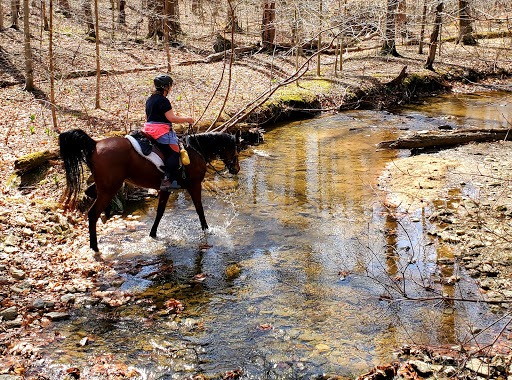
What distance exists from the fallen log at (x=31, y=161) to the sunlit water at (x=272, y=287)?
2.30 meters

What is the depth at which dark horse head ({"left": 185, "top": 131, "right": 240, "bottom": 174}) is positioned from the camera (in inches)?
354

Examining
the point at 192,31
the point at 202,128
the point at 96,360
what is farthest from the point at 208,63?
the point at 96,360

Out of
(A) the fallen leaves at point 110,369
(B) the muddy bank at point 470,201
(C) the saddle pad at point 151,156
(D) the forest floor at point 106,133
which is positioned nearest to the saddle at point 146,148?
(C) the saddle pad at point 151,156

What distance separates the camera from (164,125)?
27.1 ft

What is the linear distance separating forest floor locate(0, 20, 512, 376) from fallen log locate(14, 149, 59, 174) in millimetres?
156

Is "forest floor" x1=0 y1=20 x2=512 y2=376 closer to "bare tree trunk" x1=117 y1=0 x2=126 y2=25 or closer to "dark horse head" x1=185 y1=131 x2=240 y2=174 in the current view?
"dark horse head" x1=185 y1=131 x2=240 y2=174

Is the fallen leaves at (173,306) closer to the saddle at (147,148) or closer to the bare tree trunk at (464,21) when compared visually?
the saddle at (147,148)

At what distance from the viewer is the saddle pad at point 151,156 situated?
817 centimetres

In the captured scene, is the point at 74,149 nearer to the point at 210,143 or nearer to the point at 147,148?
the point at 147,148

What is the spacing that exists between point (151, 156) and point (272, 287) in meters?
3.27

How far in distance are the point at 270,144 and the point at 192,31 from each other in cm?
1749

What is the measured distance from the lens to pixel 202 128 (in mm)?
14398

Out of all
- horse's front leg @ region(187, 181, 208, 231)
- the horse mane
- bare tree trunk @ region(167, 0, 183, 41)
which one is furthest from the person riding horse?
bare tree trunk @ region(167, 0, 183, 41)

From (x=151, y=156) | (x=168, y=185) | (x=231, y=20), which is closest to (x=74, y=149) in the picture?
(x=151, y=156)
